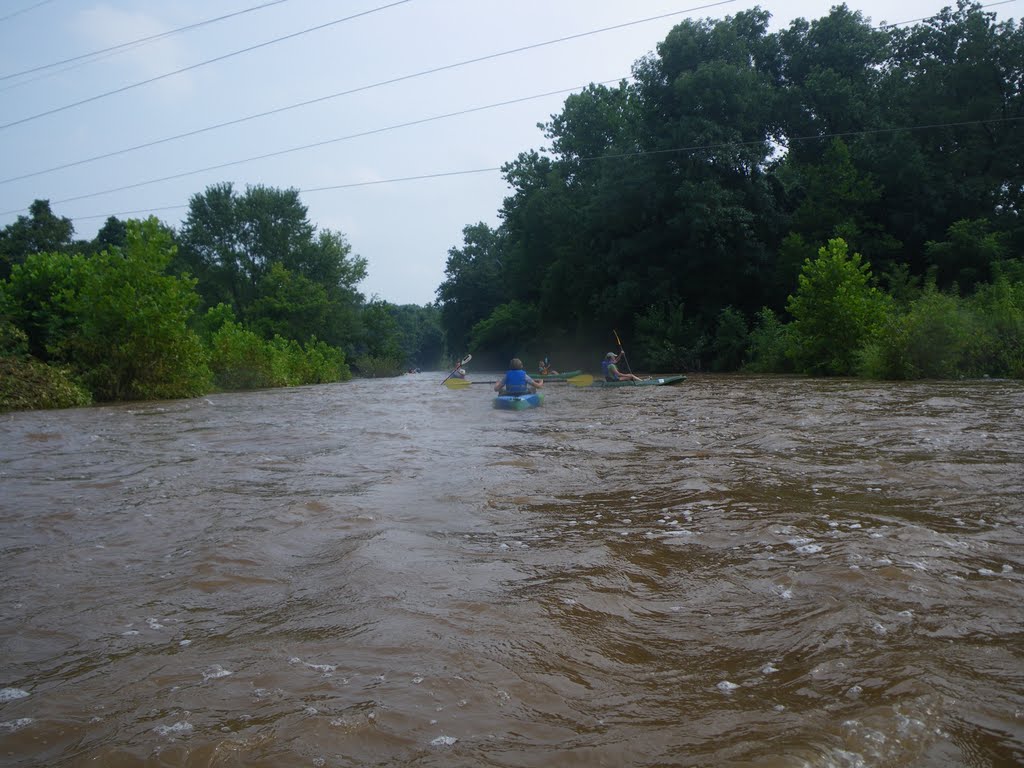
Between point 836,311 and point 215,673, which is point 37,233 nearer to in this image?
point 836,311

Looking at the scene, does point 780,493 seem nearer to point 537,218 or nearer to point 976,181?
point 976,181

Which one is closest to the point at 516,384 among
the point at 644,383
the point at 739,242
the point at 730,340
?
the point at 644,383

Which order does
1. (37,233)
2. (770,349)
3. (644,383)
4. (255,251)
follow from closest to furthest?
(644,383)
(770,349)
(37,233)
(255,251)

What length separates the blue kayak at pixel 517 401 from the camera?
50.9 ft

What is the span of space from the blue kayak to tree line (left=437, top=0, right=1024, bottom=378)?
1192cm

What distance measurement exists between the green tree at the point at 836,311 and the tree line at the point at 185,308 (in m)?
19.4

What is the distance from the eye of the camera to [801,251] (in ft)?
100

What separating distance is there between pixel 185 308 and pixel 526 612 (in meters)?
20.7

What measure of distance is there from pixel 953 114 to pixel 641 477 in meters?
29.4

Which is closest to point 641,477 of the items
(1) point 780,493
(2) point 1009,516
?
(1) point 780,493

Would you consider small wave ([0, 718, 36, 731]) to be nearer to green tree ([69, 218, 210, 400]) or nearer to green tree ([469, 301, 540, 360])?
green tree ([69, 218, 210, 400])

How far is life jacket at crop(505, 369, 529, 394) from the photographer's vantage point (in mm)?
16094

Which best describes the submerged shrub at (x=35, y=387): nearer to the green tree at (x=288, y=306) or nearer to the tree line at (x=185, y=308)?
the tree line at (x=185, y=308)

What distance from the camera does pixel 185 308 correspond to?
70.7 ft
